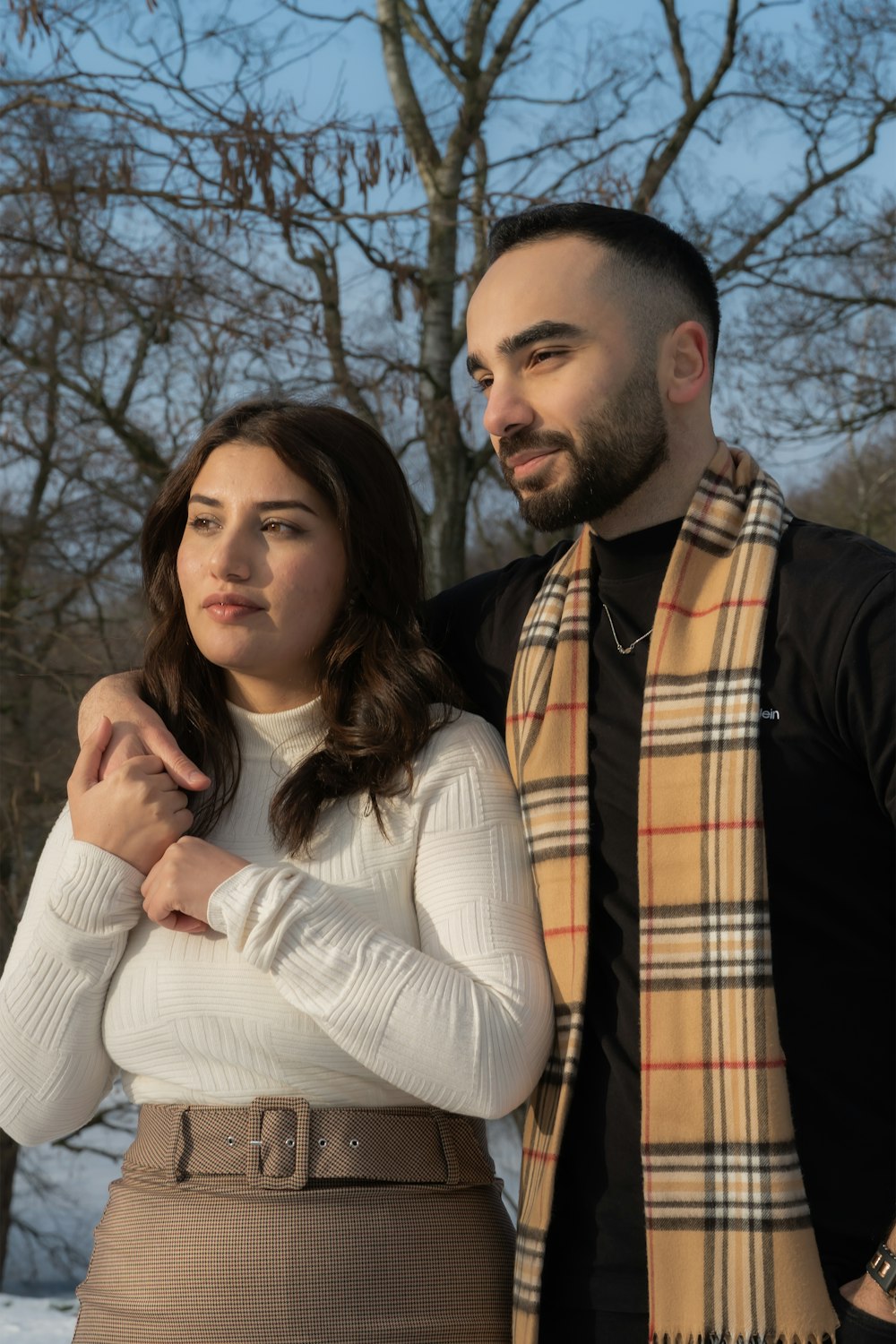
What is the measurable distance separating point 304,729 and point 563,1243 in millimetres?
879

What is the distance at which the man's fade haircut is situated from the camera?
2.27 metres

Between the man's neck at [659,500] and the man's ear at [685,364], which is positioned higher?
the man's ear at [685,364]

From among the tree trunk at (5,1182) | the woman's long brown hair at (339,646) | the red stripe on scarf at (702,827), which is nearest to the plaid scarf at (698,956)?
the red stripe on scarf at (702,827)

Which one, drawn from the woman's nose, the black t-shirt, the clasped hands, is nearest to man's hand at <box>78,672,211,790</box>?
the clasped hands

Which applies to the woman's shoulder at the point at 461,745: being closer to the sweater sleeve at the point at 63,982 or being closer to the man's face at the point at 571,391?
the man's face at the point at 571,391

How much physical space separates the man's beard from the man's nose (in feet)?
0.06

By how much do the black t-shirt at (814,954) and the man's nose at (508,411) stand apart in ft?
1.54

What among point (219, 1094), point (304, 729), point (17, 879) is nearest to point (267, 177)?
point (304, 729)

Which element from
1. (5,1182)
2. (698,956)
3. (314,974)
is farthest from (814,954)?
(5,1182)

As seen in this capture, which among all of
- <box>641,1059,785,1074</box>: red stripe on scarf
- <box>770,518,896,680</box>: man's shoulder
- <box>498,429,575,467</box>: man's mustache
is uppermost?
<box>498,429,575,467</box>: man's mustache

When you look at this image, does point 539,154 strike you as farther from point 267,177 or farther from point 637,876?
point 637,876

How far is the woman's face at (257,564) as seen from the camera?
2.22m

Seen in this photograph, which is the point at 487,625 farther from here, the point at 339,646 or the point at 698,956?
the point at 698,956

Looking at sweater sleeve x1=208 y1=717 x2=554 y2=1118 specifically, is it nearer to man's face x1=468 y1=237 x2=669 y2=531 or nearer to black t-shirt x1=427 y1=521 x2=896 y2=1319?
black t-shirt x1=427 y1=521 x2=896 y2=1319
